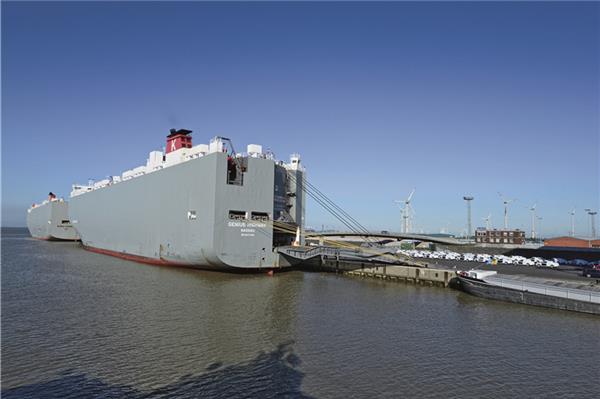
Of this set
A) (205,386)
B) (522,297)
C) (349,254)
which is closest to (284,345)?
(205,386)

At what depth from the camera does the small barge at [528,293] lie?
60.5 feet

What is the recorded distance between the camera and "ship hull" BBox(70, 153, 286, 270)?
88.6 ft

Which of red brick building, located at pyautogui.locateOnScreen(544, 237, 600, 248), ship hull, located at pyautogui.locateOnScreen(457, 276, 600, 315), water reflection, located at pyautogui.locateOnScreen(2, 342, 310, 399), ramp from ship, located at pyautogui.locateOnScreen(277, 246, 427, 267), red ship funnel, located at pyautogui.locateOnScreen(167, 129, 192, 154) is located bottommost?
water reflection, located at pyautogui.locateOnScreen(2, 342, 310, 399)

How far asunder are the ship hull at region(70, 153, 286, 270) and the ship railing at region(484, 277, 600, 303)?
15.1 meters

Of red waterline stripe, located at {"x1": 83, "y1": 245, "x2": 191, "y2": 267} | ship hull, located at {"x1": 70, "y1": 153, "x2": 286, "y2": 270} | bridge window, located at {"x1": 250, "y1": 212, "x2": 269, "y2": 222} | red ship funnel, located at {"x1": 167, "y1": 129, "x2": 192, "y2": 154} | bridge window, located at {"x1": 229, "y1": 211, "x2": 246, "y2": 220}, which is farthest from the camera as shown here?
red ship funnel, located at {"x1": 167, "y1": 129, "x2": 192, "y2": 154}

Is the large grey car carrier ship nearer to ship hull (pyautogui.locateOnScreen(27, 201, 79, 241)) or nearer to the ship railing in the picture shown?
the ship railing

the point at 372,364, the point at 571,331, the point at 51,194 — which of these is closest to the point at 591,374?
the point at 571,331

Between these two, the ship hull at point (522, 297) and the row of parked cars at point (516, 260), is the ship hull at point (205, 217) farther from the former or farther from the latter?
the row of parked cars at point (516, 260)

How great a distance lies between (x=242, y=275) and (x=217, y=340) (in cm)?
1463

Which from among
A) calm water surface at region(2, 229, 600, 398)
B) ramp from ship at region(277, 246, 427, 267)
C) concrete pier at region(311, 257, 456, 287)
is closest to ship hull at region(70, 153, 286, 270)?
ramp from ship at region(277, 246, 427, 267)

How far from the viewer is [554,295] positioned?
764 inches

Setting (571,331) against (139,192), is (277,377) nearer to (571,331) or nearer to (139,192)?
(571,331)

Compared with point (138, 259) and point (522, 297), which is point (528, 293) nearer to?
point (522, 297)

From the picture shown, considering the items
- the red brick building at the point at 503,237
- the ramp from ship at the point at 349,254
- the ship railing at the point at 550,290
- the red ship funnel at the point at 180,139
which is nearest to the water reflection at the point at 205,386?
the ship railing at the point at 550,290
